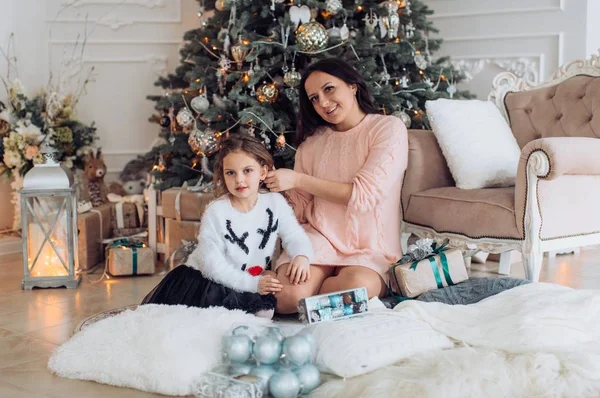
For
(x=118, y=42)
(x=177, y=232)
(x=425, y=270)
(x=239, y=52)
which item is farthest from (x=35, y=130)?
(x=425, y=270)

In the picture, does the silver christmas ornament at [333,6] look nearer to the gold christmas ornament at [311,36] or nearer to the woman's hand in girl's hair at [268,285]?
the gold christmas ornament at [311,36]

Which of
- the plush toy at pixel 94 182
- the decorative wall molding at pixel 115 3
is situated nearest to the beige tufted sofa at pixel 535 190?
the plush toy at pixel 94 182

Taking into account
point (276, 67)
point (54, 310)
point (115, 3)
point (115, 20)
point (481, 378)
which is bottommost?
point (54, 310)

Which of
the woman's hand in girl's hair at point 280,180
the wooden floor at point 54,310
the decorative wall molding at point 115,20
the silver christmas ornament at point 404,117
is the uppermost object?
the decorative wall molding at point 115,20

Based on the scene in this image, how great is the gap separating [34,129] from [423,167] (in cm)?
224

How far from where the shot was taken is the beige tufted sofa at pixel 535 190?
275 cm

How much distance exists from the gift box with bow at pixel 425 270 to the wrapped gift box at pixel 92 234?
1.74 meters

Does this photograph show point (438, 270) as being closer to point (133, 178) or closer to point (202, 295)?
point (202, 295)

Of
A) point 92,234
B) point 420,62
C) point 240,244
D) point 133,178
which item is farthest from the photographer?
point 133,178

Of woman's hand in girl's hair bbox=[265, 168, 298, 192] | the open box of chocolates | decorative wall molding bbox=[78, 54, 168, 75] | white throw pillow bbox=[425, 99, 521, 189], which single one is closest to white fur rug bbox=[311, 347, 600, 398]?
the open box of chocolates

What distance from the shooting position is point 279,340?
1.95 m

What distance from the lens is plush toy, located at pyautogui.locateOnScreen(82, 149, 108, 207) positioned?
13.7 ft

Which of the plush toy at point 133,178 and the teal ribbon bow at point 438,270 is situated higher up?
the plush toy at point 133,178

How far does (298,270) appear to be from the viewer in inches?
97.5
